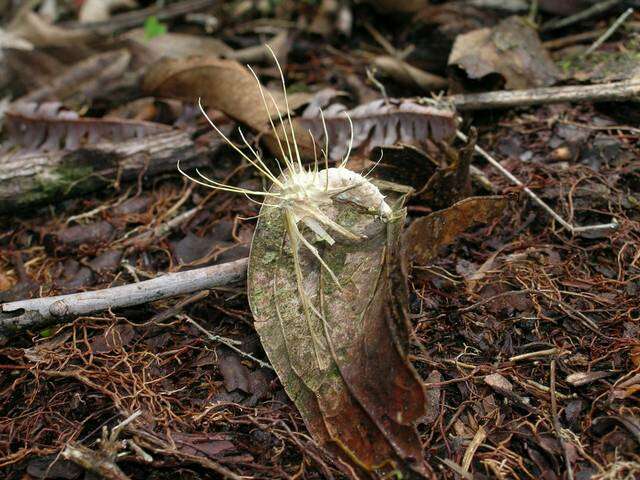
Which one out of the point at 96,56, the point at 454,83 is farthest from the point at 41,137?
the point at 454,83

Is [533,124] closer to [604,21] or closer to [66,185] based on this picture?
[604,21]

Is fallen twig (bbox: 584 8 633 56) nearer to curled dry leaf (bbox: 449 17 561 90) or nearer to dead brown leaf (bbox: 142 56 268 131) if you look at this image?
curled dry leaf (bbox: 449 17 561 90)

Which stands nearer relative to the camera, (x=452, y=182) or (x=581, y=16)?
(x=452, y=182)

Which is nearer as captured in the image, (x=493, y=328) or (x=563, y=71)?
(x=493, y=328)

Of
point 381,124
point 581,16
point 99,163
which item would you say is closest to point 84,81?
point 99,163

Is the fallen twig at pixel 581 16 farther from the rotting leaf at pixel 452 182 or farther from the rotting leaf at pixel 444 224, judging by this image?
the rotting leaf at pixel 444 224

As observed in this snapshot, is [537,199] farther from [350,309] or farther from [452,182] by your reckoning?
[350,309]
